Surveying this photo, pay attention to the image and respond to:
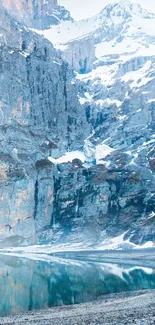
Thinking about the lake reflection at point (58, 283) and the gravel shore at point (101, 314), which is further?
the lake reflection at point (58, 283)

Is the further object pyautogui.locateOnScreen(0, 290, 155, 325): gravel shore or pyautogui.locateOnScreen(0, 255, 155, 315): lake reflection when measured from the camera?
pyautogui.locateOnScreen(0, 255, 155, 315): lake reflection

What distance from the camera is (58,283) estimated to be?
8556cm

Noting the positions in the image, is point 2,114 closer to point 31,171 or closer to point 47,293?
point 31,171

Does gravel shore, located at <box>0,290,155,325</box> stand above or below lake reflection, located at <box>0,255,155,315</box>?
above

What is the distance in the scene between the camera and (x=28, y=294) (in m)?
73.6

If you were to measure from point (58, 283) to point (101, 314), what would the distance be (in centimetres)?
3490

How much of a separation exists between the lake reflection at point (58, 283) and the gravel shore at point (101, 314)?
516 centimetres

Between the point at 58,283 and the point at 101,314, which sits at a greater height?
the point at 101,314

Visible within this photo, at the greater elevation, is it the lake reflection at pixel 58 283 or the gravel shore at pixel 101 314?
the gravel shore at pixel 101 314

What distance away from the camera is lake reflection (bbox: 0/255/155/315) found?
224 ft

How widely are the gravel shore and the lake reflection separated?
5158 mm

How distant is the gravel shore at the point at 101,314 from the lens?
45250mm

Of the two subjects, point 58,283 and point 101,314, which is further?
point 58,283

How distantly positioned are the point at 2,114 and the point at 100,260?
89238mm
